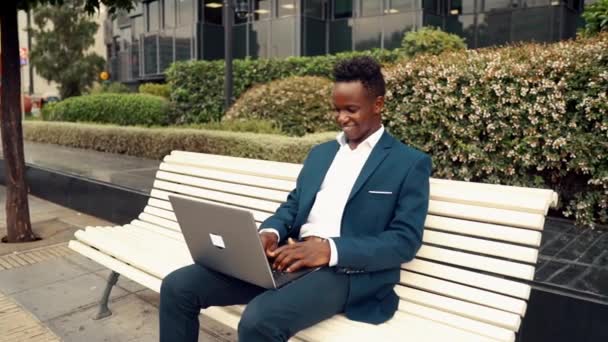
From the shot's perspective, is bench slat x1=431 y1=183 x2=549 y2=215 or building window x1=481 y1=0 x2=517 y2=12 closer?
bench slat x1=431 y1=183 x2=549 y2=215

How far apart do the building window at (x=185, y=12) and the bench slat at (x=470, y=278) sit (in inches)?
839

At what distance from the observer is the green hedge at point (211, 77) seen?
45.1ft

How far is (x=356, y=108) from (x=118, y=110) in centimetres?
1289

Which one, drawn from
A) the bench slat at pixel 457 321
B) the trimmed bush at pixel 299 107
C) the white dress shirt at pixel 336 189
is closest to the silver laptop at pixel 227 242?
the white dress shirt at pixel 336 189

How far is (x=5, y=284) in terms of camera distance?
4.58 metres

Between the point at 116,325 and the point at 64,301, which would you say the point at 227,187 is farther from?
the point at 64,301

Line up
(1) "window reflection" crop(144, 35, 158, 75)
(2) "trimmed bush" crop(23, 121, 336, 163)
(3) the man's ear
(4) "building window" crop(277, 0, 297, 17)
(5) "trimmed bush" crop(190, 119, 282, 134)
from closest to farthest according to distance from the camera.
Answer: (3) the man's ear, (2) "trimmed bush" crop(23, 121, 336, 163), (5) "trimmed bush" crop(190, 119, 282, 134), (4) "building window" crop(277, 0, 297, 17), (1) "window reflection" crop(144, 35, 158, 75)

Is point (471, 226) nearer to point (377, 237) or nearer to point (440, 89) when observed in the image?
point (377, 237)

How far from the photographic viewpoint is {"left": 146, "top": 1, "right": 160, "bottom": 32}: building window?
2483 cm

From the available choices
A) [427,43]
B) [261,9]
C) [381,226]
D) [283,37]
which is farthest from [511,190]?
[261,9]

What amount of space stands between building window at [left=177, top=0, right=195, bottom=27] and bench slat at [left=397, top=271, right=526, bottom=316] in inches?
840

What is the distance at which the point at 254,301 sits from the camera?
2.30m

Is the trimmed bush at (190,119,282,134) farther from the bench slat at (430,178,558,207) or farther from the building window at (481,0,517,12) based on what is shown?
the building window at (481,0,517,12)

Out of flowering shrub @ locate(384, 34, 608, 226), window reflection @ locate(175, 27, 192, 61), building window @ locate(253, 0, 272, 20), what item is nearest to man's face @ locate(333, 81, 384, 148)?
flowering shrub @ locate(384, 34, 608, 226)
